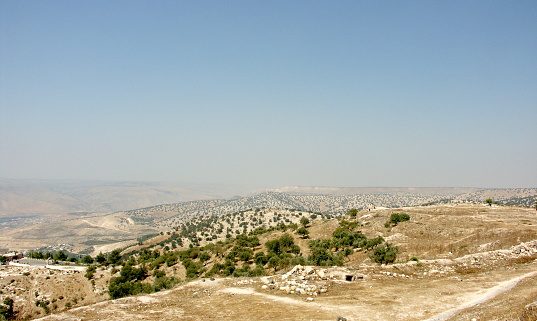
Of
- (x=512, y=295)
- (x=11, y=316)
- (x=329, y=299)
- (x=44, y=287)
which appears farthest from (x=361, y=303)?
(x=44, y=287)

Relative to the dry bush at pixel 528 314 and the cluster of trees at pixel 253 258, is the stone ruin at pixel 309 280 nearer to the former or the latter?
the cluster of trees at pixel 253 258

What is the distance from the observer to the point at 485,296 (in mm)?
16938

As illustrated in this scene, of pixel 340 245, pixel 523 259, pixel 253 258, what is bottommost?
pixel 253 258

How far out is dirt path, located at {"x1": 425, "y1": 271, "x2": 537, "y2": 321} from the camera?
14.2 meters

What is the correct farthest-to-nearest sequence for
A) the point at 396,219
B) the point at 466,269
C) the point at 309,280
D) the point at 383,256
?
the point at 396,219, the point at 383,256, the point at 466,269, the point at 309,280

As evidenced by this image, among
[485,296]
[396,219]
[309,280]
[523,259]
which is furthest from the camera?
[396,219]

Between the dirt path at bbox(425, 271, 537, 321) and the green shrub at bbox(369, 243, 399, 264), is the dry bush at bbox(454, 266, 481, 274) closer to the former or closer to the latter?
the dirt path at bbox(425, 271, 537, 321)

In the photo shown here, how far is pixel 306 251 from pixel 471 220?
3070cm

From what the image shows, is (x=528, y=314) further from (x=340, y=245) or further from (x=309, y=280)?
(x=340, y=245)

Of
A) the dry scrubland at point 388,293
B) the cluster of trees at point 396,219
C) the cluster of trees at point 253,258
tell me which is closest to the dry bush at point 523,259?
the dry scrubland at point 388,293

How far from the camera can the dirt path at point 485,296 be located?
46.7 ft

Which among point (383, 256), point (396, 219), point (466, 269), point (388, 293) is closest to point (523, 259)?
point (466, 269)

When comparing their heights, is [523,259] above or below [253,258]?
above

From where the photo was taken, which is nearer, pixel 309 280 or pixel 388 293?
pixel 388 293
